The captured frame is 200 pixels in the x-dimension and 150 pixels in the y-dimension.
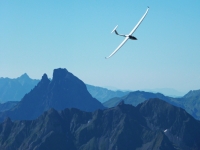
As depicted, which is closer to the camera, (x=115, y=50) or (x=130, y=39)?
(x=115, y=50)

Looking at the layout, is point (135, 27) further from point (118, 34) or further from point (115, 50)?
point (115, 50)

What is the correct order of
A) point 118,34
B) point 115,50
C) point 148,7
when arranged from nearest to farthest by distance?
point 115,50
point 148,7
point 118,34

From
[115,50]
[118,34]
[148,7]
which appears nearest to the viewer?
[115,50]

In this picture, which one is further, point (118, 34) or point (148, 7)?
point (118, 34)

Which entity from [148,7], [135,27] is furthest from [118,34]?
[148,7]

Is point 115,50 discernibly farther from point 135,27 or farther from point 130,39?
point 135,27

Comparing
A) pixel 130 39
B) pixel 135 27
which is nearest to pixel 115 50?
pixel 130 39

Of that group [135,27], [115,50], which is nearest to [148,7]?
[135,27]

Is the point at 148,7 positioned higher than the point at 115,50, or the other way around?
the point at 148,7
